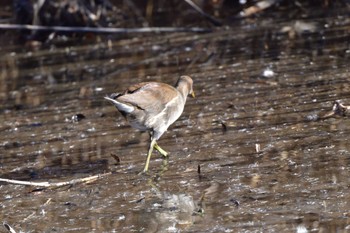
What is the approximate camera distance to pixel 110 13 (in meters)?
14.4

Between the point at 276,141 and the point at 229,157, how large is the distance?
45 centimetres

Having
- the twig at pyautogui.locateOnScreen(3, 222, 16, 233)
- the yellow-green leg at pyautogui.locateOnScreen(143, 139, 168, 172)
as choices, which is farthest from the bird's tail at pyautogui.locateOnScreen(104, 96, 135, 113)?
the twig at pyautogui.locateOnScreen(3, 222, 16, 233)

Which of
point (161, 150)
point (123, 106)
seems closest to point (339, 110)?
point (161, 150)

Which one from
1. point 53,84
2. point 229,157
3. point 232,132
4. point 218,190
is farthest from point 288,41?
point 218,190

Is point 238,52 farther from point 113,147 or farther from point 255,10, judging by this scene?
point 113,147

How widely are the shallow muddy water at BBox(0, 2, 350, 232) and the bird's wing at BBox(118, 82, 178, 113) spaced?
0.43 metres

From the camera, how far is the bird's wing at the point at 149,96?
629 cm

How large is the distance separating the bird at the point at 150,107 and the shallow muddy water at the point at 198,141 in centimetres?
25

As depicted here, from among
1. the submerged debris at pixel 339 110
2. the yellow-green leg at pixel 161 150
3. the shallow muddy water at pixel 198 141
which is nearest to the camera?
the shallow muddy water at pixel 198 141

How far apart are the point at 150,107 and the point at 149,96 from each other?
0.26 ft

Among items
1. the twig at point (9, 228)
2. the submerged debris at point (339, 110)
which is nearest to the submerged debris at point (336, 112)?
the submerged debris at point (339, 110)

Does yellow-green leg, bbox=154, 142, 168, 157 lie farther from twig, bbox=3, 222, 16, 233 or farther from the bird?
twig, bbox=3, 222, 16, 233

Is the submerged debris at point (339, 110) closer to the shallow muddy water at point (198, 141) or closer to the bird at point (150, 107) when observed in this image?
the shallow muddy water at point (198, 141)

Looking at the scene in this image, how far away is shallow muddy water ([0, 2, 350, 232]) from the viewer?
529 centimetres
